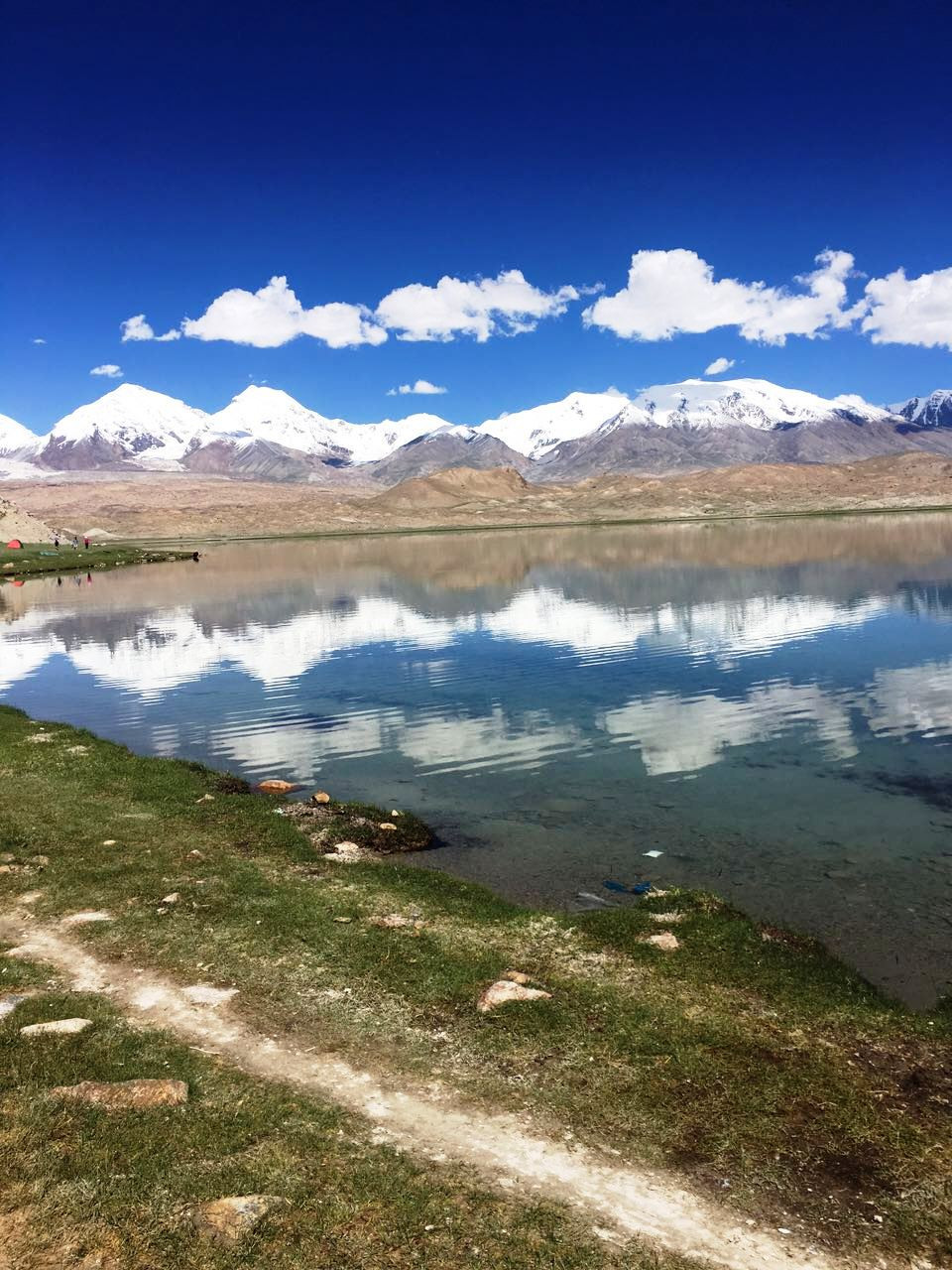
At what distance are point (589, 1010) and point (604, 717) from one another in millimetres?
21577

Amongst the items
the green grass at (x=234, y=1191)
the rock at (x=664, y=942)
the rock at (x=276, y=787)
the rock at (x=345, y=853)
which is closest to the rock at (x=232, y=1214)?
the green grass at (x=234, y=1191)

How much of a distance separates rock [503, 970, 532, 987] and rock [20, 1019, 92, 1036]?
641 centimetres

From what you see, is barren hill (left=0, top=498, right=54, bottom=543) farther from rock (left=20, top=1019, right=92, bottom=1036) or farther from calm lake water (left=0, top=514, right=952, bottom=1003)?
rock (left=20, top=1019, right=92, bottom=1036)

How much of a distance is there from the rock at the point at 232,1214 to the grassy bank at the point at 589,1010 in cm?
156

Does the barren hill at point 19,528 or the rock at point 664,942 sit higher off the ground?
the barren hill at point 19,528

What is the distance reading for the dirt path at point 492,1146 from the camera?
845 cm

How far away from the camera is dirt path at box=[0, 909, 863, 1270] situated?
8.45 meters

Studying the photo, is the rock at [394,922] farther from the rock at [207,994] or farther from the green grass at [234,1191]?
the green grass at [234,1191]

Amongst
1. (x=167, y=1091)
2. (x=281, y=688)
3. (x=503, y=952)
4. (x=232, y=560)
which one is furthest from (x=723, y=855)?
(x=232, y=560)

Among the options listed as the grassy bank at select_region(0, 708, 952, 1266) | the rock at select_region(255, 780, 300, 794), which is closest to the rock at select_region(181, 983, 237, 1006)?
the grassy bank at select_region(0, 708, 952, 1266)

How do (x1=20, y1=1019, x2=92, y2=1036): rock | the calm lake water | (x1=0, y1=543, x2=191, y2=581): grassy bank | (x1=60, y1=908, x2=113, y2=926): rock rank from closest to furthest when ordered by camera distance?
(x1=20, y1=1019, x2=92, y2=1036): rock
(x1=60, y1=908, x2=113, y2=926): rock
the calm lake water
(x1=0, y1=543, x2=191, y2=581): grassy bank

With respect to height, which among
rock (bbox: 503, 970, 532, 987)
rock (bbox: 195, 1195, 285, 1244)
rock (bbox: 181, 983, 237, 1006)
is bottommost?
rock (bbox: 503, 970, 532, 987)

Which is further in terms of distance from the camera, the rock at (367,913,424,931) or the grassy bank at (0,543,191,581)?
the grassy bank at (0,543,191,581)

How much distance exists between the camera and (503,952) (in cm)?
1477
